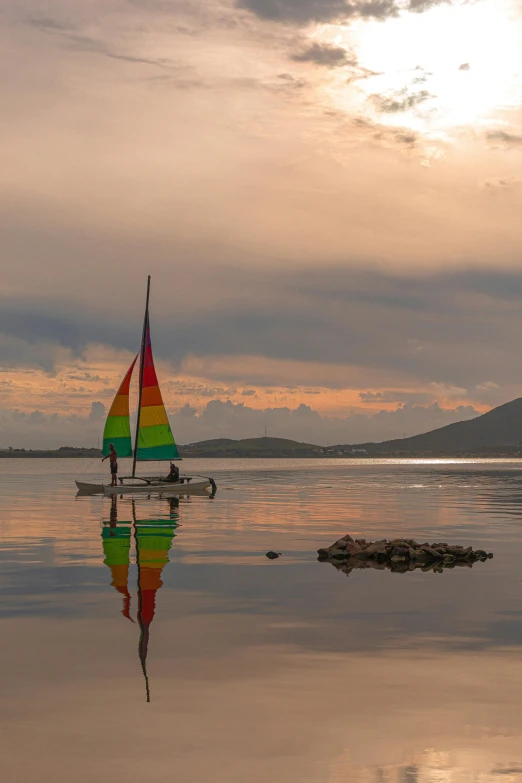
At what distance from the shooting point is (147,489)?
82.4 meters

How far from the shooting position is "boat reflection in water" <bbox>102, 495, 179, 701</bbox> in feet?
78.1

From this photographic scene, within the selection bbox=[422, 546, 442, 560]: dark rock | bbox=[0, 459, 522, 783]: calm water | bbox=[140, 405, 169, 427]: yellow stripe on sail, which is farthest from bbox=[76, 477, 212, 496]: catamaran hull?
bbox=[422, 546, 442, 560]: dark rock

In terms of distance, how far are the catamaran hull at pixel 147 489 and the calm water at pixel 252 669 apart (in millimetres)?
44057

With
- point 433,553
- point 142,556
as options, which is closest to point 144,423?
point 142,556

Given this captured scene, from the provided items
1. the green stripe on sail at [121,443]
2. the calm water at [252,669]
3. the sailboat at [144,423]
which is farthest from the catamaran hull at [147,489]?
the calm water at [252,669]

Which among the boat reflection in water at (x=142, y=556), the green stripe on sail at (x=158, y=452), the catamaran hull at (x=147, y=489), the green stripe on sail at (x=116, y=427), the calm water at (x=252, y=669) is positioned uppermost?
the green stripe on sail at (x=116, y=427)

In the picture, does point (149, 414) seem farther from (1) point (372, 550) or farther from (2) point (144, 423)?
(1) point (372, 550)

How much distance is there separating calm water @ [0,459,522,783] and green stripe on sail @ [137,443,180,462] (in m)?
49.8

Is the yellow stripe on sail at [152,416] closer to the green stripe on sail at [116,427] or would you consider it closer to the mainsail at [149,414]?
the mainsail at [149,414]

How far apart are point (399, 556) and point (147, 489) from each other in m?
49.1

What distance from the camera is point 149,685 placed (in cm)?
1692

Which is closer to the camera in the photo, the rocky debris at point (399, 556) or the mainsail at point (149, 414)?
the rocky debris at point (399, 556)

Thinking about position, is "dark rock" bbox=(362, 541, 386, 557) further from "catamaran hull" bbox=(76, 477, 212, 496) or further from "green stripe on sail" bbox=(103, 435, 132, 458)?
"green stripe on sail" bbox=(103, 435, 132, 458)

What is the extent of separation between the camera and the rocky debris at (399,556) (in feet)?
115
